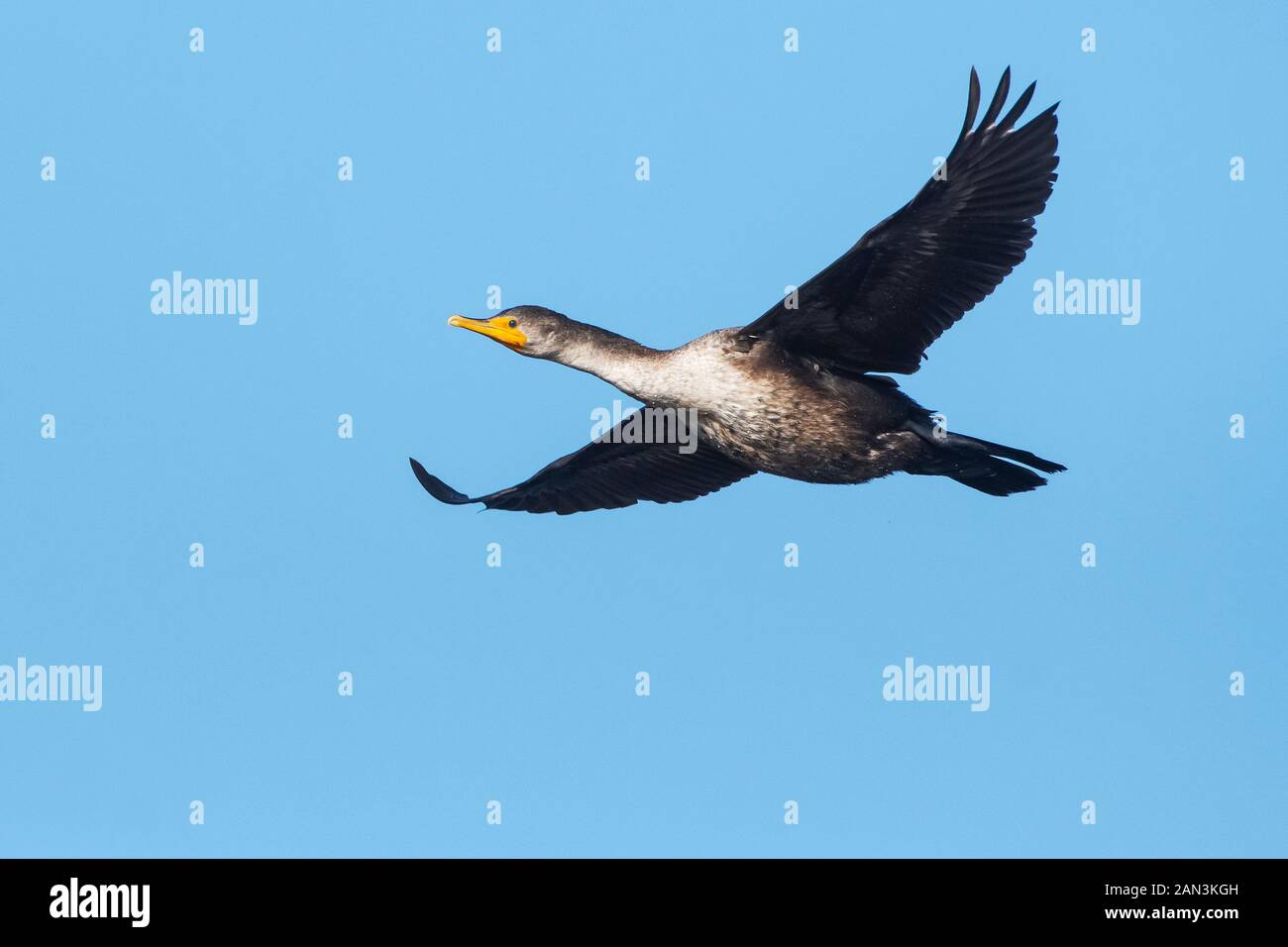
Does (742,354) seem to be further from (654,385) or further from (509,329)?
(509,329)

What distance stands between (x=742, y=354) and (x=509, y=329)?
179 centimetres

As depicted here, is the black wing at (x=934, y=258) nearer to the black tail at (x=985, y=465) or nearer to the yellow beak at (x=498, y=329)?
the black tail at (x=985, y=465)

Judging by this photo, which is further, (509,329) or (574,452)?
(574,452)

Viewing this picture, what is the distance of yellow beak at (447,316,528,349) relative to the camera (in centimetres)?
1451

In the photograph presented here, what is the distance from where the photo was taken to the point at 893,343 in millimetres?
14211

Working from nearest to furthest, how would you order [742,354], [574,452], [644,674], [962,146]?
[962,146]
[742,354]
[574,452]
[644,674]

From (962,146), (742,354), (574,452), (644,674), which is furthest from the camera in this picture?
(644,674)

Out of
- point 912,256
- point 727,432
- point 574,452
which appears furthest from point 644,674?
point 912,256

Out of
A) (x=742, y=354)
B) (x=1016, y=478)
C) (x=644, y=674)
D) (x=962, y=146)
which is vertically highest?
(x=962, y=146)

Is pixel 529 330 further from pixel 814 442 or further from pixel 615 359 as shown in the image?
pixel 814 442

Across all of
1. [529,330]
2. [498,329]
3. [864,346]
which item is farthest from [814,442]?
[498,329]

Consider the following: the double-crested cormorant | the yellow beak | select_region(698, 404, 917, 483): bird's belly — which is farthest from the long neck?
select_region(698, 404, 917, 483): bird's belly

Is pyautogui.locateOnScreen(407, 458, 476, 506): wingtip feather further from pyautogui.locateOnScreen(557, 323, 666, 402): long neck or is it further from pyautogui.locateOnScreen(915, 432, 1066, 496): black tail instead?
pyautogui.locateOnScreen(915, 432, 1066, 496): black tail

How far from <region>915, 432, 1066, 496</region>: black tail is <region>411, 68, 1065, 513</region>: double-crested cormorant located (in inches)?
0.5
